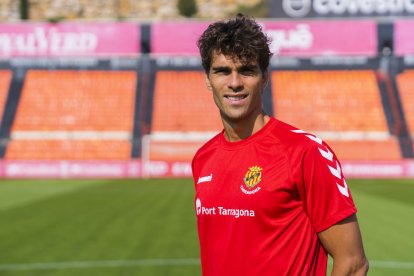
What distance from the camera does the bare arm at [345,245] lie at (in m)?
2.63

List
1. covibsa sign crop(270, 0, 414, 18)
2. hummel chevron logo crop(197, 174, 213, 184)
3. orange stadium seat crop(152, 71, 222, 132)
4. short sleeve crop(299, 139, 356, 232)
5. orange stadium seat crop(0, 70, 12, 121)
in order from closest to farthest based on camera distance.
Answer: short sleeve crop(299, 139, 356, 232) → hummel chevron logo crop(197, 174, 213, 184) → orange stadium seat crop(152, 71, 222, 132) → orange stadium seat crop(0, 70, 12, 121) → covibsa sign crop(270, 0, 414, 18)

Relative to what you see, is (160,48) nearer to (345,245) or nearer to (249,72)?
(249,72)

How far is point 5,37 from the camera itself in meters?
33.2

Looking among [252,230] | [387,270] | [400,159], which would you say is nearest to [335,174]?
[252,230]

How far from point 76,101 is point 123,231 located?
21.8 metres

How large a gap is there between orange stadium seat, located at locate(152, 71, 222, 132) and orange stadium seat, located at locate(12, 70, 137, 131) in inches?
55.8

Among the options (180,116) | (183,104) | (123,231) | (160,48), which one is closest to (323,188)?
(123,231)

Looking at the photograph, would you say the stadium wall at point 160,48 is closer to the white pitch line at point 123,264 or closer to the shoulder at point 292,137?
the white pitch line at point 123,264

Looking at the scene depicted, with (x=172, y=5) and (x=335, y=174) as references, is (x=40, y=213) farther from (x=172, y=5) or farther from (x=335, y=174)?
(x=172, y=5)

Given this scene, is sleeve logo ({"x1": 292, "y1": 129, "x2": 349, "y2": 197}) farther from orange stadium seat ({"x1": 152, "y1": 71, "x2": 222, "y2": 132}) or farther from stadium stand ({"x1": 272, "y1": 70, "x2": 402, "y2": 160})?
orange stadium seat ({"x1": 152, "y1": 71, "x2": 222, "y2": 132})

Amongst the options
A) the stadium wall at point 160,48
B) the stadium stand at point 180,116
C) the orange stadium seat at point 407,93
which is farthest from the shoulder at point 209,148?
the orange stadium seat at point 407,93

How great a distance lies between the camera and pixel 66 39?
33.0 meters

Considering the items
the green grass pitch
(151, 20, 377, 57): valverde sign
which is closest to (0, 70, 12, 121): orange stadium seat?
(151, 20, 377, 57): valverde sign

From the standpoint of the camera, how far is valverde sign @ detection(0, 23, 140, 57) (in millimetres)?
33000
